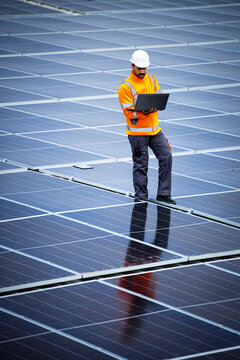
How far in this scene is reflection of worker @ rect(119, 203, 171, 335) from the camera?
10430 millimetres

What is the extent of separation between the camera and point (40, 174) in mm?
16297

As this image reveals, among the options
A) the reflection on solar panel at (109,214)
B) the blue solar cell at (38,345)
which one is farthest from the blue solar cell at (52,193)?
the blue solar cell at (38,345)

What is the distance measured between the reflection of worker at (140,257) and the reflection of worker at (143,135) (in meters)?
0.38

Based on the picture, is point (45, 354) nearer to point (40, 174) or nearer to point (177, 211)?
point (177, 211)

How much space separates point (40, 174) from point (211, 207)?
3.18 m

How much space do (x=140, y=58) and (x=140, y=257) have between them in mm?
3454

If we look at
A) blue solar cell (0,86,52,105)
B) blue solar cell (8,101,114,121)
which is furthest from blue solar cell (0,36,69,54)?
blue solar cell (8,101,114,121)

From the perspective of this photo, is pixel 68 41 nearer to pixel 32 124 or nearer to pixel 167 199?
pixel 32 124

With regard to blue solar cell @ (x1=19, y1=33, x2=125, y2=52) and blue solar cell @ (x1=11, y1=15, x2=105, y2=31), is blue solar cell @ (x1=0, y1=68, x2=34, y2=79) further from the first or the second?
blue solar cell @ (x1=11, y1=15, x2=105, y2=31)

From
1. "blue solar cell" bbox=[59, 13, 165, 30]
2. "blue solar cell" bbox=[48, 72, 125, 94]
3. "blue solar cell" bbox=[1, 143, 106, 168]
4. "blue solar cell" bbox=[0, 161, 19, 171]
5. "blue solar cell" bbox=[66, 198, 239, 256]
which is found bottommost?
"blue solar cell" bbox=[66, 198, 239, 256]

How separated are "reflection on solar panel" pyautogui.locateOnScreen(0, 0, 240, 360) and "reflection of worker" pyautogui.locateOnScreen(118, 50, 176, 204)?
27cm

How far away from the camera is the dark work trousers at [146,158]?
48.4 ft

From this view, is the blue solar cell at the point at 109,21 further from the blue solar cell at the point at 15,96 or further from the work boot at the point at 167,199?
the work boot at the point at 167,199

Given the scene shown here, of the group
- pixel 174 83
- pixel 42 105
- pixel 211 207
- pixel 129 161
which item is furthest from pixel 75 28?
pixel 211 207
